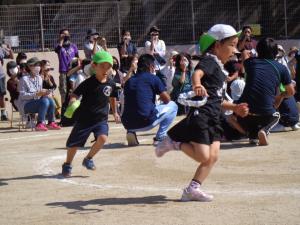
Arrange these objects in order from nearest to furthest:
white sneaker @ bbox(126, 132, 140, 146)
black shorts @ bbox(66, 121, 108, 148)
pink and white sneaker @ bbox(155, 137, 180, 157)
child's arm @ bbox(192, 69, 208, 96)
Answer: child's arm @ bbox(192, 69, 208, 96)
pink and white sneaker @ bbox(155, 137, 180, 157)
black shorts @ bbox(66, 121, 108, 148)
white sneaker @ bbox(126, 132, 140, 146)

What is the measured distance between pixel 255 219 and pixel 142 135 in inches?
286

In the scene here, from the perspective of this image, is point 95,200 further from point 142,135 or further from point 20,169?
point 142,135

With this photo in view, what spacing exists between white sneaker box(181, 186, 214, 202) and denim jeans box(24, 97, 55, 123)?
28.5ft

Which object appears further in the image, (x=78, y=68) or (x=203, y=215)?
(x=78, y=68)

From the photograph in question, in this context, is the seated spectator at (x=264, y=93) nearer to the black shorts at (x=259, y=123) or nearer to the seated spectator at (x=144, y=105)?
the black shorts at (x=259, y=123)

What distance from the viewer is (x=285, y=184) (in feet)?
28.5

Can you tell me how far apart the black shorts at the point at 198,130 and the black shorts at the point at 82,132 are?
2.07 meters

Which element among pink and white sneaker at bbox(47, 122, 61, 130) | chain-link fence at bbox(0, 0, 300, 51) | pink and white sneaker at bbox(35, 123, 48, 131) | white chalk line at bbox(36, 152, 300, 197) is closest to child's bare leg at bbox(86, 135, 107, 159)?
white chalk line at bbox(36, 152, 300, 197)

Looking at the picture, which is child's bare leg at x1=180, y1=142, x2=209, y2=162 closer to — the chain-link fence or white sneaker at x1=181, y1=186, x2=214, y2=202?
white sneaker at x1=181, y1=186, x2=214, y2=202

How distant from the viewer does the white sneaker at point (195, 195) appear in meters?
7.89

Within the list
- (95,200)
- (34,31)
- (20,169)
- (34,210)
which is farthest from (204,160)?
(34,31)

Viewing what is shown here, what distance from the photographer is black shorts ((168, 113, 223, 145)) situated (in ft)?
26.0

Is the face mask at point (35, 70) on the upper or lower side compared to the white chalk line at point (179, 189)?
upper

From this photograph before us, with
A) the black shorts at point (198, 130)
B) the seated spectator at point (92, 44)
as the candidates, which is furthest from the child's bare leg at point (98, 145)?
the seated spectator at point (92, 44)
